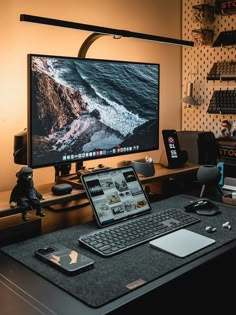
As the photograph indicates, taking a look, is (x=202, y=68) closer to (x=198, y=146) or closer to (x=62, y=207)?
(x=198, y=146)

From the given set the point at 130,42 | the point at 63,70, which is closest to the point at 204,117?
the point at 130,42

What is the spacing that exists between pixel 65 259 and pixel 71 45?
4.38 feet

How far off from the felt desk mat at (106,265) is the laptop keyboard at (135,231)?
2cm

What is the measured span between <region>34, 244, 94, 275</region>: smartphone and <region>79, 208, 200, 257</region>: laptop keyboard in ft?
0.22

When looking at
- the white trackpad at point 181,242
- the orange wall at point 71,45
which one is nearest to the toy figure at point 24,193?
the white trackpad at point 181,242

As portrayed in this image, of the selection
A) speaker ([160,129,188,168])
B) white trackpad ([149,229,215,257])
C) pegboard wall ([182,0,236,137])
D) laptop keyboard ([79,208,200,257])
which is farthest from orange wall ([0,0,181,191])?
white trackpad ([149,229,215,257])

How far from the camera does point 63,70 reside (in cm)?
153

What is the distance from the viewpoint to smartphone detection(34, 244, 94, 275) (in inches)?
43.5

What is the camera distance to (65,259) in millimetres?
1156

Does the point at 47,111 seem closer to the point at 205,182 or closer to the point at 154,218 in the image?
the point at 154,218

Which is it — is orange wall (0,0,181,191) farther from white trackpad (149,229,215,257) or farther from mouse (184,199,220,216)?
white trackpad (149,229,215,257)

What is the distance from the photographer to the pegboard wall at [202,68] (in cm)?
265

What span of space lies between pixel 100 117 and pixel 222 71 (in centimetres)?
120

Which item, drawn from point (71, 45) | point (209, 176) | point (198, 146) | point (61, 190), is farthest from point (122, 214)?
point (71, 45)
